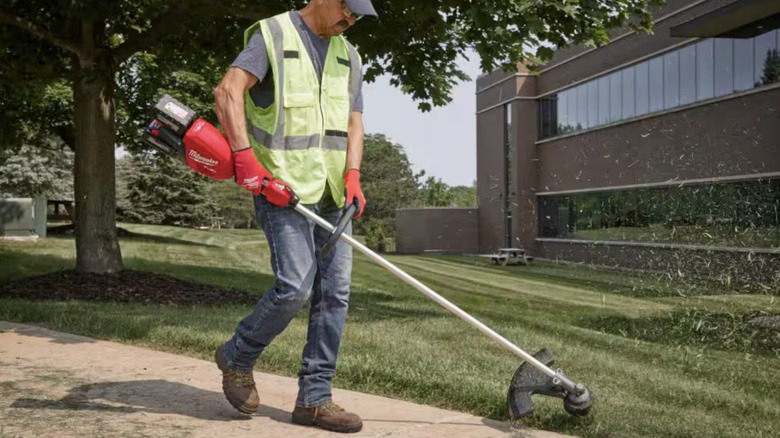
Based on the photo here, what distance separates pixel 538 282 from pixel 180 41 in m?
13.2

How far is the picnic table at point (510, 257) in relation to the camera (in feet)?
105

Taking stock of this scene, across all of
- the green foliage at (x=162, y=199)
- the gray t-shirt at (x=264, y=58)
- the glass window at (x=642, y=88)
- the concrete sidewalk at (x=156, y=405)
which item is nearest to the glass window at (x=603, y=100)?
the glass window at (x=642, y=88)

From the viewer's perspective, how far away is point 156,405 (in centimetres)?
419

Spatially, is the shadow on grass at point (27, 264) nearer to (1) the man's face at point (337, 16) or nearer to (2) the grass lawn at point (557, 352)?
(2) the grass lawn at point (557, 352)

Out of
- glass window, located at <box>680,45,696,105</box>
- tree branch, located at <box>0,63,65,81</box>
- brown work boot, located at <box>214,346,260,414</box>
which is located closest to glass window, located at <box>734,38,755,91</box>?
glass window, located at <box>680,45,696,105</box>

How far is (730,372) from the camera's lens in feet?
22.4

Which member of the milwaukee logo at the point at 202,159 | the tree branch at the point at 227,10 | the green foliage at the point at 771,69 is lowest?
the milwaukee logo at the point at 202,159

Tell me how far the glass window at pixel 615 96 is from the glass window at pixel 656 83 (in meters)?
1.89

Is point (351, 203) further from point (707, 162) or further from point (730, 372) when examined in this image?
point (707, 162)

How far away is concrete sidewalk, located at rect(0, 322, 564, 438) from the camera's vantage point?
3.78 m

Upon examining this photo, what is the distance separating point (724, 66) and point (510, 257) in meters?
12.7

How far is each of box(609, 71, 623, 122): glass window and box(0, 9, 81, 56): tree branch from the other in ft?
67.7

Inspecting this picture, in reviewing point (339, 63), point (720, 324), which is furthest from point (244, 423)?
point (720, 324)

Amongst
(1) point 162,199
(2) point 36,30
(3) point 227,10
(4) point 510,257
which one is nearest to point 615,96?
(4) point 510,257
